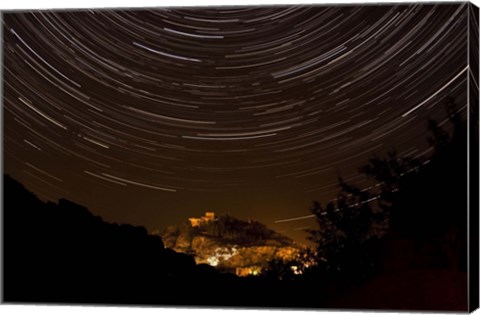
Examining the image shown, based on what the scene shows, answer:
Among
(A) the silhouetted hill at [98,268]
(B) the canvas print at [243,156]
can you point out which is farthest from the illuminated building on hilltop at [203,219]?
(A) the silhouetted hill at [98,268]

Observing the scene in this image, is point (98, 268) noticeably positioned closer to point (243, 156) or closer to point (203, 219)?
point (203, 219)

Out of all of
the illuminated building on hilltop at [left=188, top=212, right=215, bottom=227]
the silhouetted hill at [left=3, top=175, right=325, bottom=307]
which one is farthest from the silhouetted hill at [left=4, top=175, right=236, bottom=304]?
the illuminated building on hilltop at [left=188, top=212, right=215, bottom=227]

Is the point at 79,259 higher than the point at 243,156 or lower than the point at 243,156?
lower

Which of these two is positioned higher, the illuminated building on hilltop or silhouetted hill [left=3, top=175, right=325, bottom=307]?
the illuminated building on hilltop

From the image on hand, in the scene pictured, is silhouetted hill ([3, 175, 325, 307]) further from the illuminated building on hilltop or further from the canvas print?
the illuminated building on hilltop

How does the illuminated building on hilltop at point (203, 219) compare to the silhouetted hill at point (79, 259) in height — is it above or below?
above

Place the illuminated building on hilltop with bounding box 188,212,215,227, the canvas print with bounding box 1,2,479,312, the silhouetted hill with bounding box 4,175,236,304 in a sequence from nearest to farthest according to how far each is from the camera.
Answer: the canvas print with bounding box 1,2,479,312, the illuminated building on hilltop with bounding box 188,212,215,227, the silhouetted hill with bounding box 4,175,236,304

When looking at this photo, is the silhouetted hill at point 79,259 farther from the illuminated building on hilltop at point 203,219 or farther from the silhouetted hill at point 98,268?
Result: the illuminated building on hilltop at point 203,219

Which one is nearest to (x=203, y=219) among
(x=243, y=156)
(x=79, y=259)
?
(x=243, y=156)

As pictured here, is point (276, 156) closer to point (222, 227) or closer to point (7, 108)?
point (222, 227)
